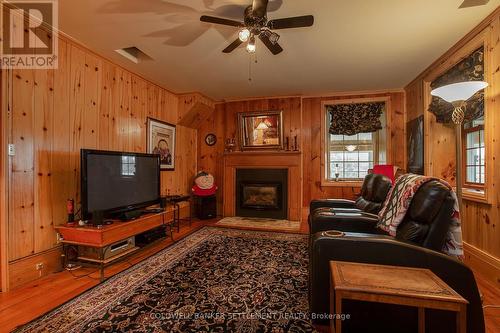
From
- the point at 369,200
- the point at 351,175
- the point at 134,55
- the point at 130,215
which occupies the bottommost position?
the point at 130,215

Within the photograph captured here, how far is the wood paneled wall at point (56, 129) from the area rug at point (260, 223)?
2205 mm

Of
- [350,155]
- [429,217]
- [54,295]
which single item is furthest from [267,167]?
[54,295]

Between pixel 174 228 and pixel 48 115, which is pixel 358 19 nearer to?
pixel 48 115

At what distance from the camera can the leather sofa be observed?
1346 millimetres

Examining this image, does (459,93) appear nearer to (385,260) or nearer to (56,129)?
(385,260)

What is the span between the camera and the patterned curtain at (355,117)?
4.60 m

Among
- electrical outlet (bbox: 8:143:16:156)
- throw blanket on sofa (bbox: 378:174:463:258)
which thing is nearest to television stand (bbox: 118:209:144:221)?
electrical outlet (bbox: 8:143:16:156)

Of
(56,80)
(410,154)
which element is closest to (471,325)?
(410,154)

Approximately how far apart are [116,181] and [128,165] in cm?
26

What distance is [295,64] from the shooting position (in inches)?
132

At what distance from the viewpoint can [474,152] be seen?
116 inches

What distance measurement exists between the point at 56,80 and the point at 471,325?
396cm

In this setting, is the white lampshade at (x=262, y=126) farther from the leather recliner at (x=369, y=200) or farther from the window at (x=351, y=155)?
the leather recliner at (x=369, y=200)

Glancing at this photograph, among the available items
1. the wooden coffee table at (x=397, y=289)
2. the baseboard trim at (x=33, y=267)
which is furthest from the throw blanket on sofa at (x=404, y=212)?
the baseboard trim at (x=33, y=267)
